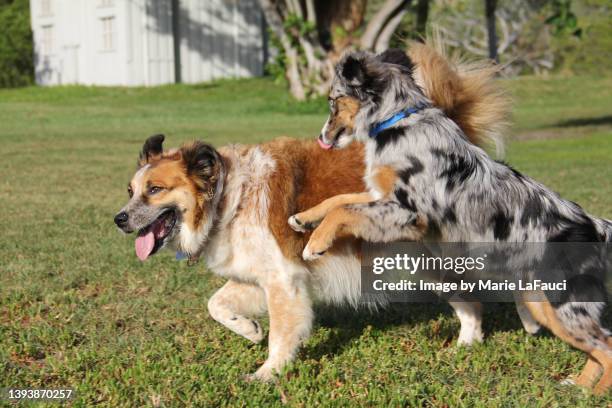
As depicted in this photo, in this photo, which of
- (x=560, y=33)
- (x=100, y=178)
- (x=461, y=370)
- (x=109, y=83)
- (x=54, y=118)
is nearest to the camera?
(x=461, y=370)

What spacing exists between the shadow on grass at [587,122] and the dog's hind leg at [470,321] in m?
20.9

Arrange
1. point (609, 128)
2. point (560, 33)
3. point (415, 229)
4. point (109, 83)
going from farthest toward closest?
point (109, 83) < point (609, 128) < point (560, 33) < point (415, 229)

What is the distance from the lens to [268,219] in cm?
558

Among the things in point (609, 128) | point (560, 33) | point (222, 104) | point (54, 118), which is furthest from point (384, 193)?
point (222, 104)

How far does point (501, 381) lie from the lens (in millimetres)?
5414

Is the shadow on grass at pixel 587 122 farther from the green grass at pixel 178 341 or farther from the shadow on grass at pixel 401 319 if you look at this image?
the shadow on grass at pixel 401 319

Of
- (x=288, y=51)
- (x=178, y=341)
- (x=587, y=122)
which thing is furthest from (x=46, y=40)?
(x=178, y=341)

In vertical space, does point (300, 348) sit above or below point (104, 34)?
below

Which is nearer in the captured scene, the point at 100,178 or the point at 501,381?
the point at 501,381

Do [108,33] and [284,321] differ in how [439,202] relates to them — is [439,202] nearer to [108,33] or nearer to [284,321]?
[284,321]

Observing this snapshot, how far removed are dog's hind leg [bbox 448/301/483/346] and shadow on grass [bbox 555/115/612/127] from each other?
20.9 m

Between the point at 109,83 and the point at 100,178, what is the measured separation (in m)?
30.0

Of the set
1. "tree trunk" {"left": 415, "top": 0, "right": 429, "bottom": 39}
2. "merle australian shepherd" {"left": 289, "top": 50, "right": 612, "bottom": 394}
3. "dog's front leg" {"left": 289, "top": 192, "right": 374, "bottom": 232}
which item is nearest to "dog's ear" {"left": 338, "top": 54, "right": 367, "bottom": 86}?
"merle australian shepherd" {"left": 289, "top": 50, "right": 612, "bottom": 394}

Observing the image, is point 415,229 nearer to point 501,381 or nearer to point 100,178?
point 501,381
